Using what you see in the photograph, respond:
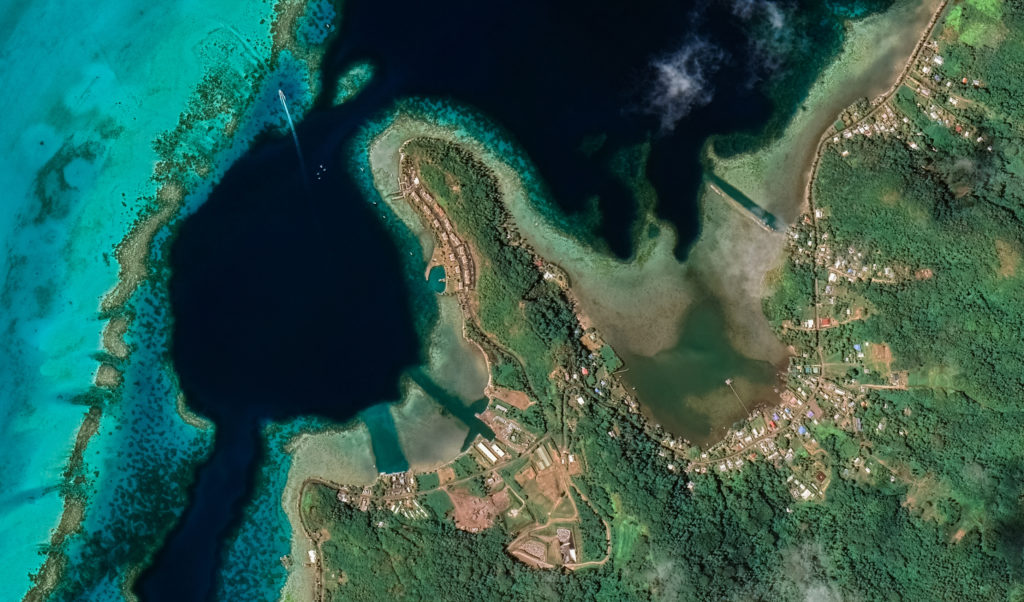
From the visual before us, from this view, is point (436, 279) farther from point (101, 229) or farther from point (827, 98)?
point (827, 98)

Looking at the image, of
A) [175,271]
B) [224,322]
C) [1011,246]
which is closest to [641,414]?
[1011,246]

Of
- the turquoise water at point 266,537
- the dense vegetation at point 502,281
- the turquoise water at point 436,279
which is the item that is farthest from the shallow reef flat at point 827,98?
the turquoise water at point 266,537

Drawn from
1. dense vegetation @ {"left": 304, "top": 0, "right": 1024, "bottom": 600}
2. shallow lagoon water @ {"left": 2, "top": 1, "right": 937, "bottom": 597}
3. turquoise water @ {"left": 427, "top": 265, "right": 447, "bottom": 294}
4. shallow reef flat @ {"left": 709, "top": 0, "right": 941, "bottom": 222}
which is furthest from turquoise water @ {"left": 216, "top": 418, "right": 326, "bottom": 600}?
shallow reef flat @ {"left": 709, "top": 0, "right": 941, "bottom": 222}

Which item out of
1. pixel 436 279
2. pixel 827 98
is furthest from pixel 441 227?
pixel 827 98

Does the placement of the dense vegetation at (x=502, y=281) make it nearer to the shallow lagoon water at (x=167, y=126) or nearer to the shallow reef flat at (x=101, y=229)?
the shallow lagoon water at (x=167, y=126)

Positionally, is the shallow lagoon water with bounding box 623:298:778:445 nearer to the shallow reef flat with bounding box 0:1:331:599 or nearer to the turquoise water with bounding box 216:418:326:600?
the turquoise water with bounding box 216:418:326:600

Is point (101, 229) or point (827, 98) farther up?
point (101, 229)
